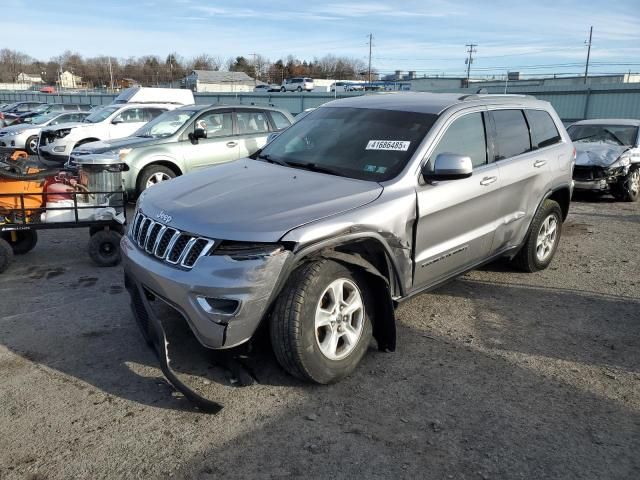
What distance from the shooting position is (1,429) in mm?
2973

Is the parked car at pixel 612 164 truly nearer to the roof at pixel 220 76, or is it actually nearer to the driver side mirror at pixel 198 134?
the driver side mirror at pixel 198 134

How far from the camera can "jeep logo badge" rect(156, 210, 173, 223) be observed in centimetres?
340

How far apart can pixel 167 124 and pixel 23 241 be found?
4.01 m

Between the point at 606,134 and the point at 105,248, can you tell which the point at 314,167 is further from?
the point at 606,134

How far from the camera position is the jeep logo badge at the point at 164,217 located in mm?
3402

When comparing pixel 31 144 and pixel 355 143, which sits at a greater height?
pixel 355 143

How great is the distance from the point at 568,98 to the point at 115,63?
334ft

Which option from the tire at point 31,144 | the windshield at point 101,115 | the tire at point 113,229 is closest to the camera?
the tire at point 113,229

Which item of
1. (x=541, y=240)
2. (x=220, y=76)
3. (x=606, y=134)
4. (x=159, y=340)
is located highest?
(x=220, y=76)

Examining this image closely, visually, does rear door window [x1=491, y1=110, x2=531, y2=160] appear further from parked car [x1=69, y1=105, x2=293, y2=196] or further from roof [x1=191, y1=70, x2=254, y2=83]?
roof [x1=191, y1=70, x2=254, y2=83]

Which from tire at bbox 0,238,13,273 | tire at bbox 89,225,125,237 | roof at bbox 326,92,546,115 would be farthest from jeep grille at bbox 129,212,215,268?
tire at bbox 0,238,13,273

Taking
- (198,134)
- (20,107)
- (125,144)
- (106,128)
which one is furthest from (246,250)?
(20,107)

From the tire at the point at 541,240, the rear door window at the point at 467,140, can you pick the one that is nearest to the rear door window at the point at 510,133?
the rear door window at the point at 467,140

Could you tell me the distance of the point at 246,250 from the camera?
10.1ft
